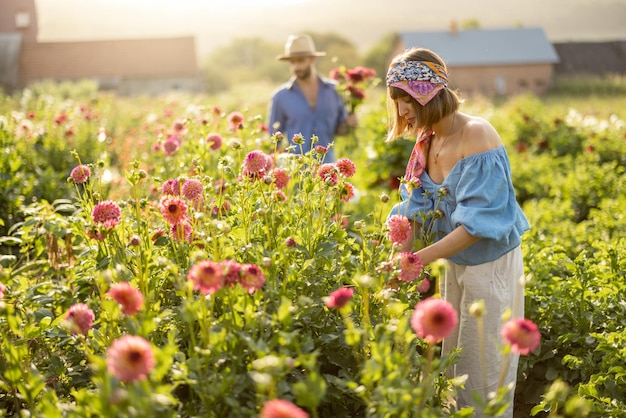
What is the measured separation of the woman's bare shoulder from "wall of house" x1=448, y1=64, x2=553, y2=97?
142ft

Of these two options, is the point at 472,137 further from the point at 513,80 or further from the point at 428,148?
the point at 513,80

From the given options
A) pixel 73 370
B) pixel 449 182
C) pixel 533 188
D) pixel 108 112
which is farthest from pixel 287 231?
pixel 108 112

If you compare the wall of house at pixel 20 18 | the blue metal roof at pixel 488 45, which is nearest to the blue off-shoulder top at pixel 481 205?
the wall of house at pixel 20 18

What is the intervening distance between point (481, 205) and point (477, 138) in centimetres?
25

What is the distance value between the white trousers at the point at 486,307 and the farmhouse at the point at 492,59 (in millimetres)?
42130

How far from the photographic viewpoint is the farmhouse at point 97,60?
111 ft

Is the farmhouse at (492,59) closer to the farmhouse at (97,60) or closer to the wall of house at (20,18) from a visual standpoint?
the farmhouse at (97,60)

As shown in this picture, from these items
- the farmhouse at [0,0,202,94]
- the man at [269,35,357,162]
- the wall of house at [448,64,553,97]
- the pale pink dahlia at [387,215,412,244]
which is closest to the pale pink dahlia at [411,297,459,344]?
the pale pink dahlia at [387,215,412,244]

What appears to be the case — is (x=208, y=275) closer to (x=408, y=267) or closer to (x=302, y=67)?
(x=408, y=267)

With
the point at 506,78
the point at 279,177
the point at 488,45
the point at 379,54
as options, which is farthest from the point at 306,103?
the point at 379,54

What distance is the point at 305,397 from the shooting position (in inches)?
52.9

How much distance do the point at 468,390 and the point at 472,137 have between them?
1040mm

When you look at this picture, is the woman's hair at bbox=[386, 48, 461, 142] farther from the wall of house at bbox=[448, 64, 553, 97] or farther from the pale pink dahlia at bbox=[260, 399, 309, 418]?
the wall of house at bbox=[448, 64, 553, 97]

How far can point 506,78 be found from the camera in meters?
44.5
